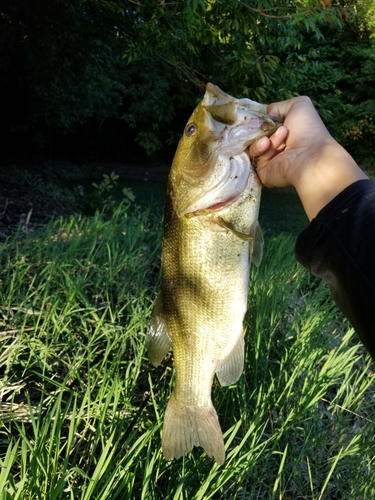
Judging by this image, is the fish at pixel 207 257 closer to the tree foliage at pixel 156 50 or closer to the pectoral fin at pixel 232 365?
the pectoral fin at pixel 232 365

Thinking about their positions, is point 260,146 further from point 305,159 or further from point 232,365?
point 232,365

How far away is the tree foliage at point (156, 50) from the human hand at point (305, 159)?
2043 millimetres

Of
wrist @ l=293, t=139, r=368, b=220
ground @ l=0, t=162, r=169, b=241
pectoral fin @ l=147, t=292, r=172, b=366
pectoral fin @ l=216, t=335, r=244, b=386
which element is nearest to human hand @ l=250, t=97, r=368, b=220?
wrist @ l=293, t=139, r=368, b=220

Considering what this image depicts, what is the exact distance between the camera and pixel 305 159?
187 centimetres

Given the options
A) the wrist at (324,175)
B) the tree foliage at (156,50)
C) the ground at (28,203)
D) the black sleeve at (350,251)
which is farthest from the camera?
the ground at (28,203)

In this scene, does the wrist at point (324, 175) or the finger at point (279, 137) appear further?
the finger at point (279, 137)

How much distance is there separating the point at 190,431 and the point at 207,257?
63 cm

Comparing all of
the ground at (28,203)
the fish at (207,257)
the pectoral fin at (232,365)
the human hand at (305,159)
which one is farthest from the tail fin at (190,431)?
the ground at (28,203)

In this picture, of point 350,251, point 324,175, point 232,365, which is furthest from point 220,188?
point 232,365

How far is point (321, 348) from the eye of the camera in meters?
2.77

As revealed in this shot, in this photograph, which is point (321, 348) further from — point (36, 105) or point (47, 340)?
point (36, 105)

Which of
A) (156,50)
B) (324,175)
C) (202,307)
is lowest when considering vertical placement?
(156,50)

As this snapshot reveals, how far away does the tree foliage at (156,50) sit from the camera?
4562mm

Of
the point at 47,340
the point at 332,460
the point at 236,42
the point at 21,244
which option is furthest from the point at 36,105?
the point at 332,460
